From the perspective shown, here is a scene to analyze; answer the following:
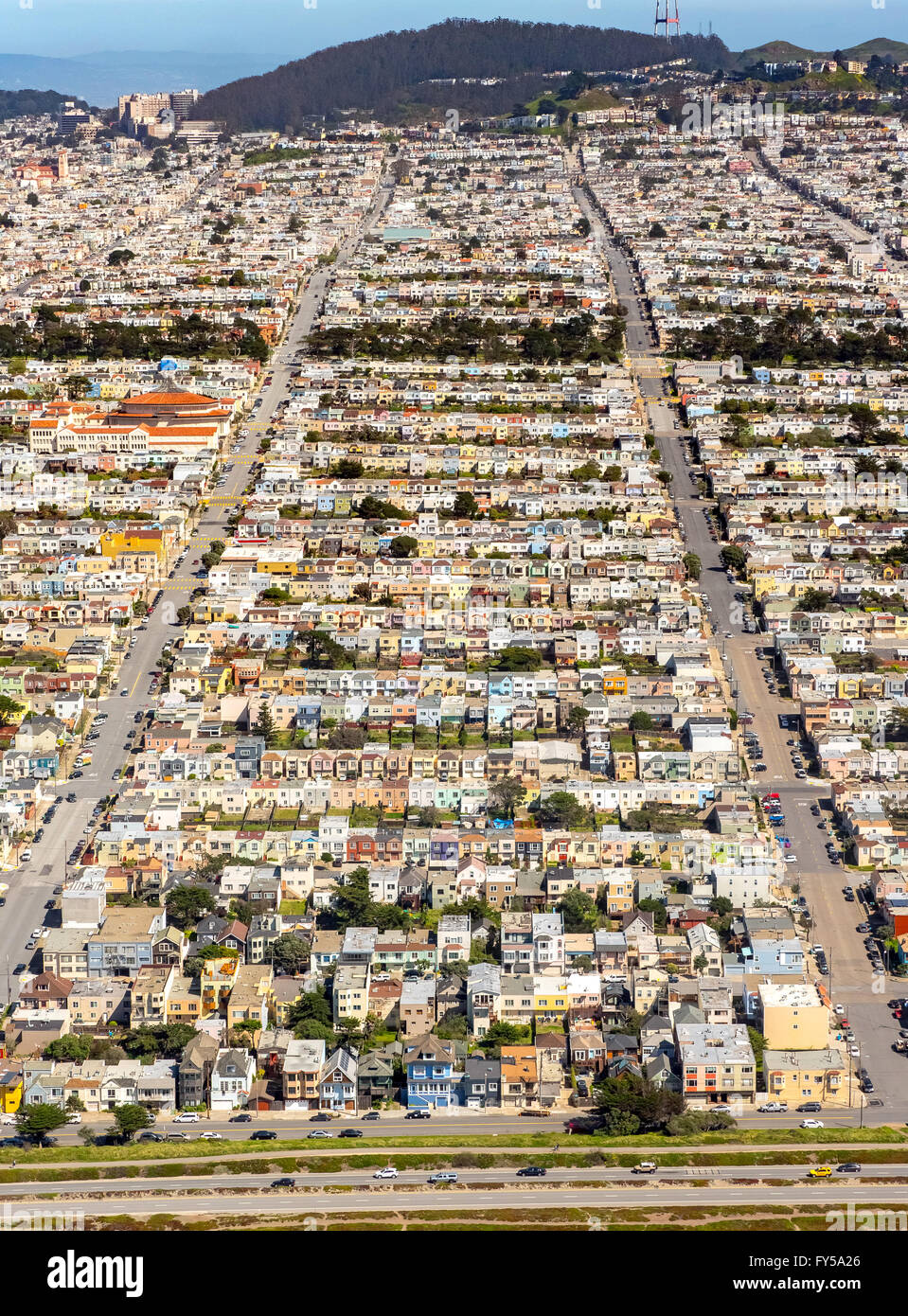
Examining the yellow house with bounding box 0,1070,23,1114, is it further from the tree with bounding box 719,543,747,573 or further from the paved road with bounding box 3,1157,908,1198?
the tree with bounding box 719,543,747,573

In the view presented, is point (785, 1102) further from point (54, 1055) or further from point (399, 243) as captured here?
point (399, 243)

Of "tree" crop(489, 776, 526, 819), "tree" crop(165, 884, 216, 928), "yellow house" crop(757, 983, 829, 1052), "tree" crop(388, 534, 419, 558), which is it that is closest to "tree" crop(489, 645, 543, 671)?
"tree" crop(489, 776, 526, 819)

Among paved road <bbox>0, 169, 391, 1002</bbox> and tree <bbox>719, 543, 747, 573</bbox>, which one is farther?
tree <bbox>719, 543, 747, 573</bbox>

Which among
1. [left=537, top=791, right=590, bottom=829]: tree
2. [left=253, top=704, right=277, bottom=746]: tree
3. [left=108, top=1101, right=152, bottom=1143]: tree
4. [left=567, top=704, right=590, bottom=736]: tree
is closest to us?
[left=108, top=1101, right=152, bottom=1143]: tree

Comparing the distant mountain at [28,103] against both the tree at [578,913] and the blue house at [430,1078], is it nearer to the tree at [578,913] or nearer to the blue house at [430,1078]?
the tree at [578,913]

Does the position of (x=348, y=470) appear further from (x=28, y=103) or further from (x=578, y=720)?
(x=28, y=103)

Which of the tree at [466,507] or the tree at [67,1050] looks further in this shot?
the tree at [466,507]

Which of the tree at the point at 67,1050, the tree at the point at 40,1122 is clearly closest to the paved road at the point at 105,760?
the tree at the point at 67,1050
